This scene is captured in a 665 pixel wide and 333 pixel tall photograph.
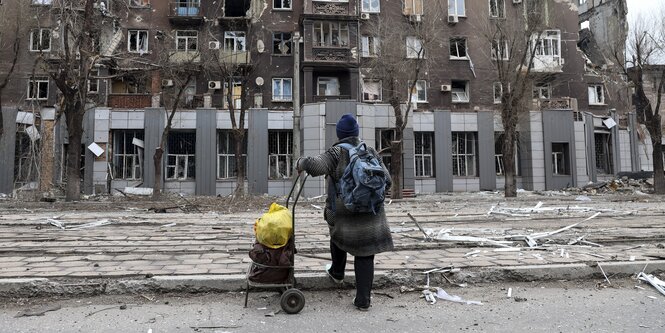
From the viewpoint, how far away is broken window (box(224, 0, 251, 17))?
28.9m

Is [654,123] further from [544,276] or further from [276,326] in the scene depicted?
[276,326]

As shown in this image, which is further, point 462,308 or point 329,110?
point 329,110

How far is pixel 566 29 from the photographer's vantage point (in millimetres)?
31125

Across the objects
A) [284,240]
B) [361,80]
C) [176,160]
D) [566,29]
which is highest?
[566,29]

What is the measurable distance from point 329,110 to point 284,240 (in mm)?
22061

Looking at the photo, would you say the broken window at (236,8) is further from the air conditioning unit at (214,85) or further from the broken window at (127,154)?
the broken window at (127,154)

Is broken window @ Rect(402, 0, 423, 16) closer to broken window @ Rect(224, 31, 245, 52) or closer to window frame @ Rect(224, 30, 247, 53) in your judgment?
window frame @ Rect(224, 30, 247, 53)

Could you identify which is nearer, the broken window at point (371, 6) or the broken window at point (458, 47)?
the broken window at point (371, 6)

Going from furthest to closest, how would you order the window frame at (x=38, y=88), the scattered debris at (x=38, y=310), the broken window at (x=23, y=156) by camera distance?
1. the window frame at (x=38, y=88)
2. the broken window at (x=23, y=156)
3. the scattered debris at (x=38, y=310)

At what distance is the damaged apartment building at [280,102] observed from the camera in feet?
86.0

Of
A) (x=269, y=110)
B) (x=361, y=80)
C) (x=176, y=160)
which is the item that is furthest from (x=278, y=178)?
(x=361, y=80)

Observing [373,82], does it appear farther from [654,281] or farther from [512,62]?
[654,281]

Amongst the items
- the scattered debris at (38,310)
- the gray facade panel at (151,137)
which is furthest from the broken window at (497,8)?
the scattered debris at (38,310)

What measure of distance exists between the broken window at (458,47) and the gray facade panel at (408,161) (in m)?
6.84
